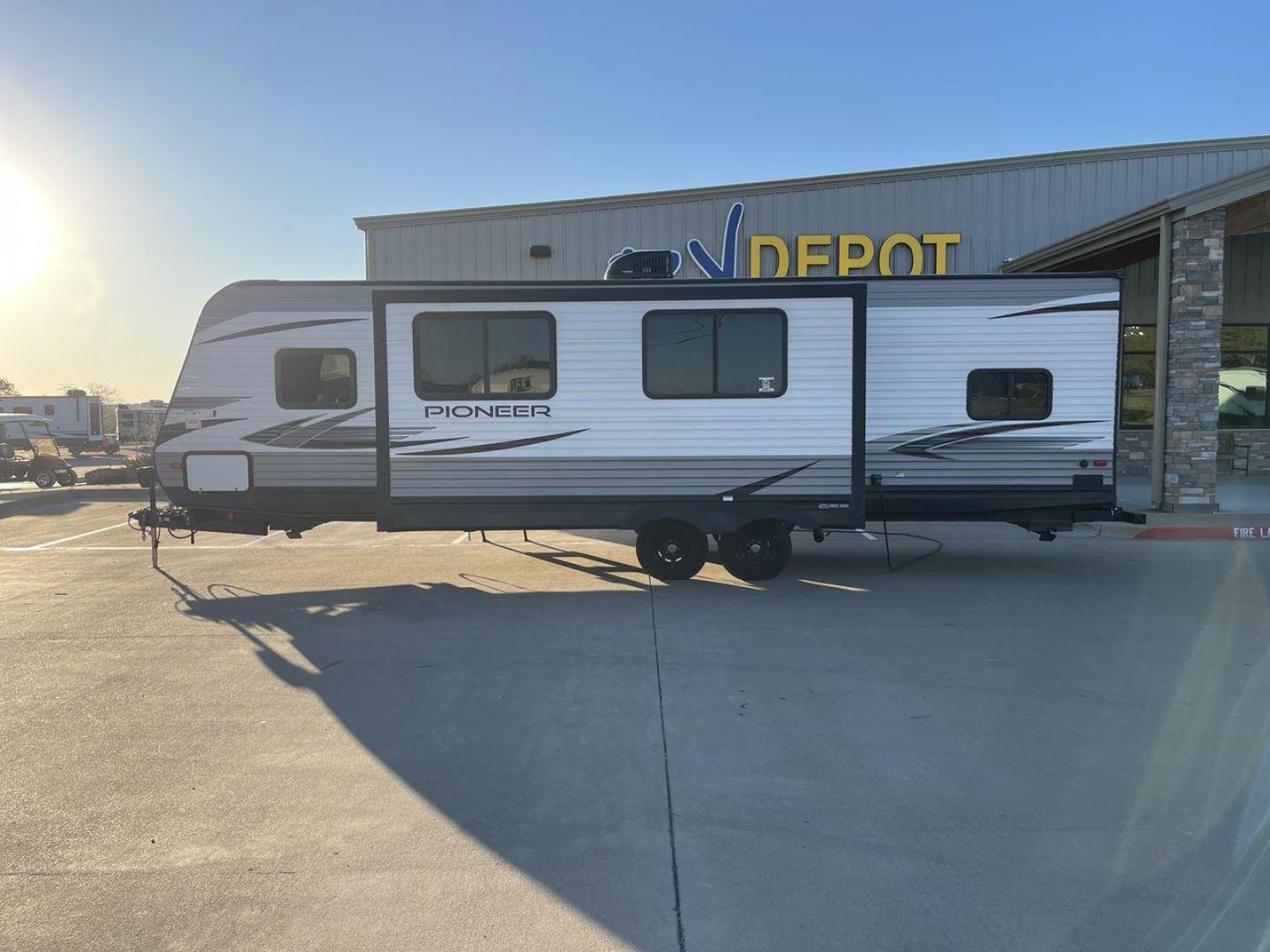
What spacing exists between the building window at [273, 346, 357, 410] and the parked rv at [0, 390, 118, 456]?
37.3 m

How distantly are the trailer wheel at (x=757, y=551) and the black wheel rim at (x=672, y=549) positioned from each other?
45 cm

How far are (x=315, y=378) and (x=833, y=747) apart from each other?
6690mm

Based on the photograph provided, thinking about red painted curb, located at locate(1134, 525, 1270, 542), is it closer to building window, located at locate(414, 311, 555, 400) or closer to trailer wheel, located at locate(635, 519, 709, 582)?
trailer wheel, located at locate(635, 519, 709, 582)

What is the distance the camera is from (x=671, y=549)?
911 cm

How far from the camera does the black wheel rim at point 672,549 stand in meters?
9.04

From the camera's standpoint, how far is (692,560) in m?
9.05

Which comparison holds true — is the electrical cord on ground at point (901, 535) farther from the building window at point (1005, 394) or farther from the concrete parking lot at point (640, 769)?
the building window at point (1005, 394)

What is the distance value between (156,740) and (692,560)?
5.40m

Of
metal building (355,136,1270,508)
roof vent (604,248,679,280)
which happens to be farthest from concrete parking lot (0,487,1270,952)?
metal building (355,136,1270,508)

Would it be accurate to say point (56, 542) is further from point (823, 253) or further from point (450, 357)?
point (823, 253)

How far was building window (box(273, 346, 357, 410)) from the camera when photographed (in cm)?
888

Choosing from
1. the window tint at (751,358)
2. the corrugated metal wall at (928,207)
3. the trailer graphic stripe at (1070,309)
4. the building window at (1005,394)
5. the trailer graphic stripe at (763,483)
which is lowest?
the trailer graphic stripe at (763,483)

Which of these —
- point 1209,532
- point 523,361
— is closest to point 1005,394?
point 1209,532

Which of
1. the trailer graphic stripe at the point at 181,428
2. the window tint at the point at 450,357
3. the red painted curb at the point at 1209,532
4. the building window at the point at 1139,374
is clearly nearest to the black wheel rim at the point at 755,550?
the window tint at the point at 450,357
